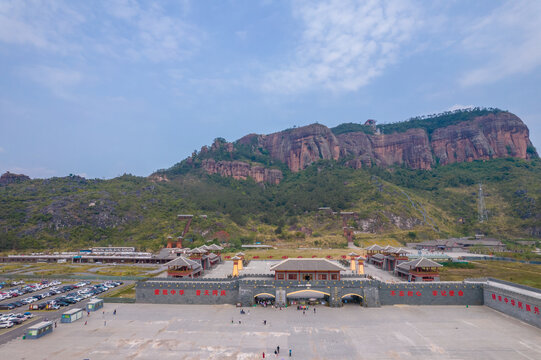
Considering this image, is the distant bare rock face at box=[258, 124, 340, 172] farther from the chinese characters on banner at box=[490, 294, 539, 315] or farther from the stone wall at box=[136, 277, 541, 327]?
the chinese characters on banner at box=[490, 294, 539, 315]

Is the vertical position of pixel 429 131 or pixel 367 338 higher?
pixel 429 131

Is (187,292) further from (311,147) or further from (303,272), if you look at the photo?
(311,147)

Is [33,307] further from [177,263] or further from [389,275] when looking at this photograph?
[389,275]

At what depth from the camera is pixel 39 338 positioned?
2992 centimetres

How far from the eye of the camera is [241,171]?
173500mm

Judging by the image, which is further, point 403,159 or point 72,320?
point 403,159

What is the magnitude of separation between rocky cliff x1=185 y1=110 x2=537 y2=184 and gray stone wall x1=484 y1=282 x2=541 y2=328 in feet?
410

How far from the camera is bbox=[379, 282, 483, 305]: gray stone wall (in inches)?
1628

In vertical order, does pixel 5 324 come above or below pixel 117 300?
above

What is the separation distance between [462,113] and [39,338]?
230 m

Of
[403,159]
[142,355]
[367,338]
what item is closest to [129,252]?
[142,355]

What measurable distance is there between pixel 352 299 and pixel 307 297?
651cm

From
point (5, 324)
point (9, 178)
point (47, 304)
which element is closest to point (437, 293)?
point (5, 324)

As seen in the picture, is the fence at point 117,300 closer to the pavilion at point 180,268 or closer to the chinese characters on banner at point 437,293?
the pavilion at point 180,268
